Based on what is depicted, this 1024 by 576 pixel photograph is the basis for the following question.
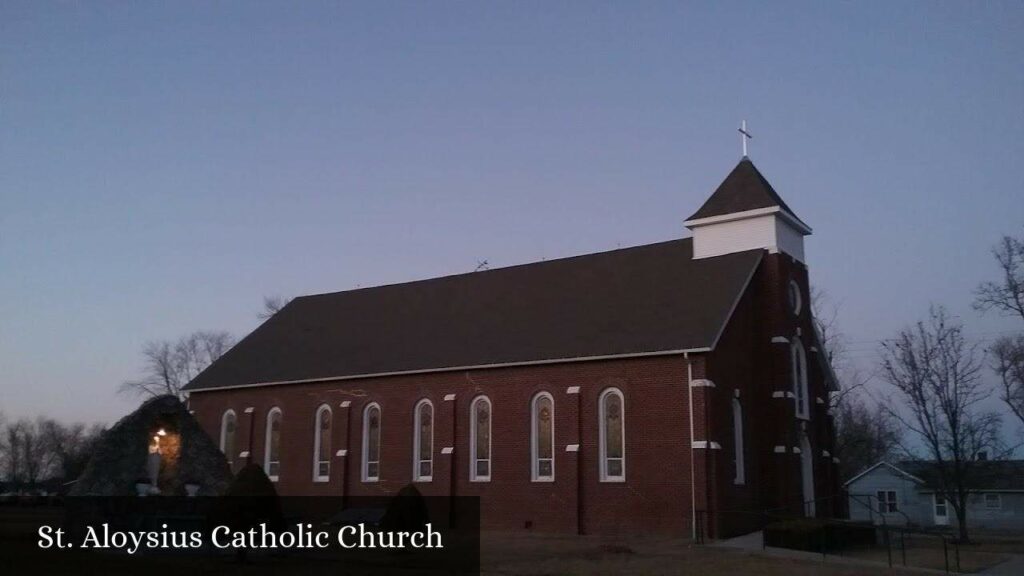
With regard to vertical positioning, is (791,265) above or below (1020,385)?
above

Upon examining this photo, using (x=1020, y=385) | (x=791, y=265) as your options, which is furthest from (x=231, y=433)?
(x=1020, y=385)

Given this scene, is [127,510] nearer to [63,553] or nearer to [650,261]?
[63,553]

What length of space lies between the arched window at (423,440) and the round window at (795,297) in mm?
14605

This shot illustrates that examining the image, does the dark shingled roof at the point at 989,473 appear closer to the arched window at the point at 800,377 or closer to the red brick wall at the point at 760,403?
the arched window at the point at 800,377

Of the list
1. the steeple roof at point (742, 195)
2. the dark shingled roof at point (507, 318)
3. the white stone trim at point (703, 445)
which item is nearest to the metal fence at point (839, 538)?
the white stone trim at point (703, 445)

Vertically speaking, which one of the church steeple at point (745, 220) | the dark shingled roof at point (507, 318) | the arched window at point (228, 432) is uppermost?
the church steeple at point (745, 220)

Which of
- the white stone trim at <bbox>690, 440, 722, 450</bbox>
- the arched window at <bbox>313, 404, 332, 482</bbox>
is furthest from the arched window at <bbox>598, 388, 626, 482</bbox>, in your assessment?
the arched window at <bbox>313, 404, 332, 482</bbox>

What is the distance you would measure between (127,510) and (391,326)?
1879cm

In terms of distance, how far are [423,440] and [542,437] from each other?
5918mm

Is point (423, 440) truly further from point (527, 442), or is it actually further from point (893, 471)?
point (893, 471)

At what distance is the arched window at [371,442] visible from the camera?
131 ft

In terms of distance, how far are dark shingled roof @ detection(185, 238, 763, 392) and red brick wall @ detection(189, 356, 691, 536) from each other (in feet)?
2.59

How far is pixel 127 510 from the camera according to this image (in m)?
26.3

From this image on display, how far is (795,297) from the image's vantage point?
121 feet
